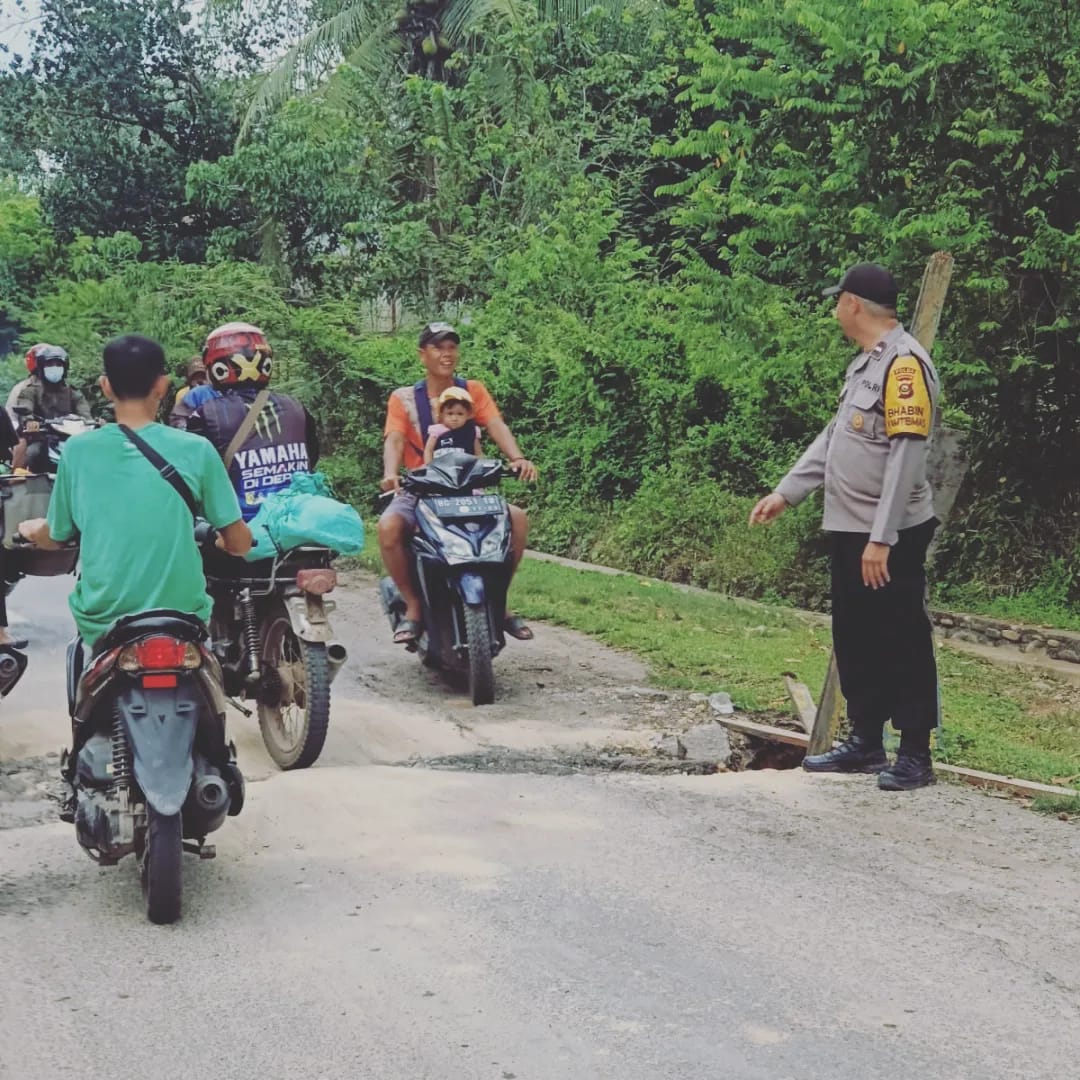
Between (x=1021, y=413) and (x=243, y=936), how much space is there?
8.34m

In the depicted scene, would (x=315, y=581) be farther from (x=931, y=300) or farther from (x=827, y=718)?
(x=931, y=300)

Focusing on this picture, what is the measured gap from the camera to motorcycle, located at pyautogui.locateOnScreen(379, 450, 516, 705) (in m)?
8.05

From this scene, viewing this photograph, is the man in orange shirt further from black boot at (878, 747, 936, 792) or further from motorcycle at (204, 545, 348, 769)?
black boot at (878, 747, 936, 792)

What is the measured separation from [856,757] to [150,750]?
3206mm

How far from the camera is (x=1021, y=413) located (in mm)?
11211

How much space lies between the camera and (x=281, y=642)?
6.85m

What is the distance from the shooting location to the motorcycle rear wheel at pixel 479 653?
314 inches

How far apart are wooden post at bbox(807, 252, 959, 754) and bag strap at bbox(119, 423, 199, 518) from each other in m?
3.03

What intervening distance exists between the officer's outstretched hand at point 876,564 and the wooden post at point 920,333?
1.96 ft

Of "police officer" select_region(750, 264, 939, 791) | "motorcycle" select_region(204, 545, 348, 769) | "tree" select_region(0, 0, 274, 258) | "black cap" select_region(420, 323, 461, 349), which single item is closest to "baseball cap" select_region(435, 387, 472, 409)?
"black cap" select_region(420, 323, 461, 349)

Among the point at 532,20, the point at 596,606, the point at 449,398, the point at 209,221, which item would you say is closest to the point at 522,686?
the point at 449,398

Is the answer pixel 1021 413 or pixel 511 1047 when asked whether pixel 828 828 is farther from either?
pixel 1021 413

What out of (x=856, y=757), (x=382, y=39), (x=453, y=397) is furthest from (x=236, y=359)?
(x=382, y=39)

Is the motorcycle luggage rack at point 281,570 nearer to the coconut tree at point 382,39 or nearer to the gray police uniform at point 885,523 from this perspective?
the gray police uniform at point 885,523
